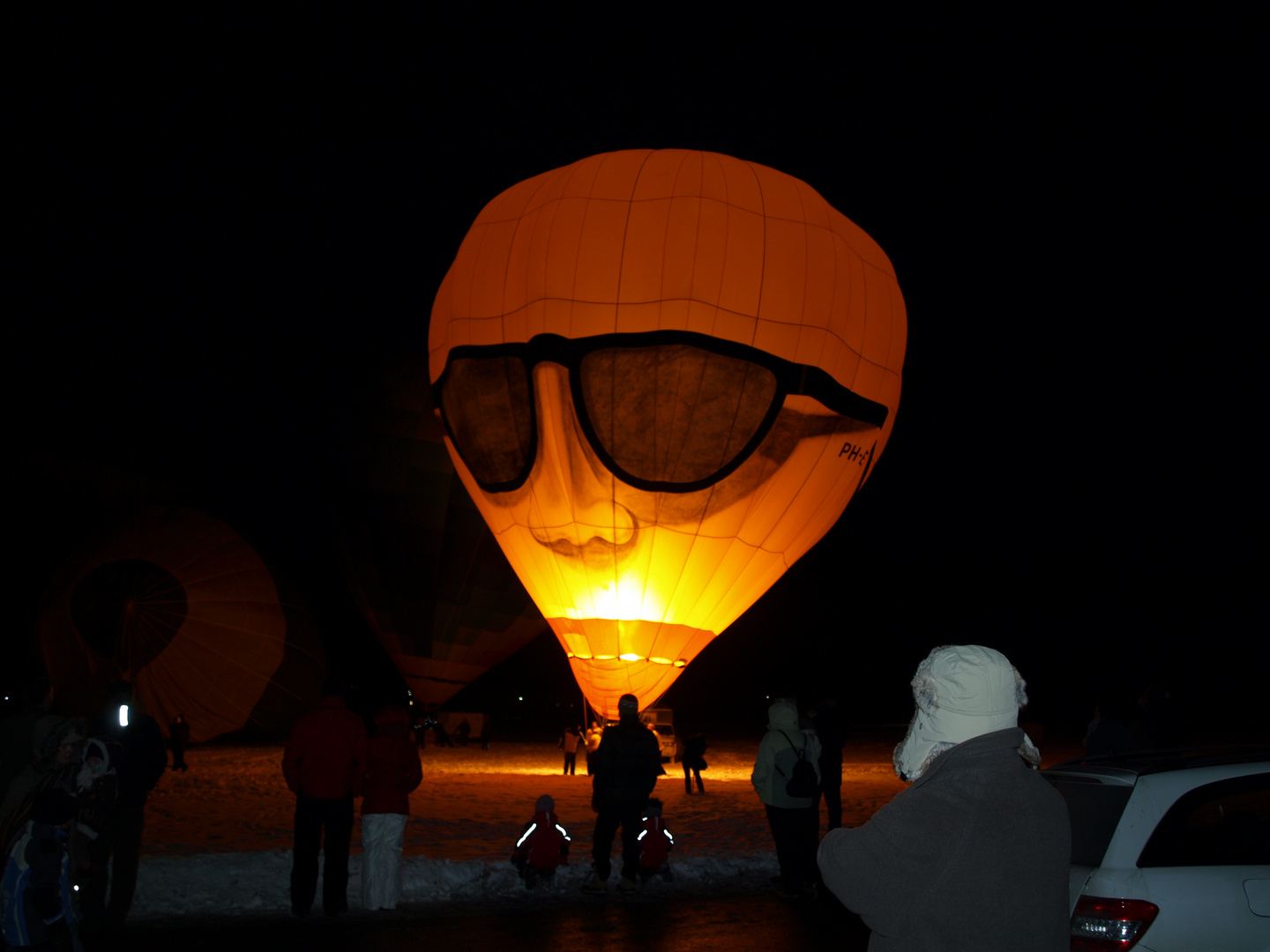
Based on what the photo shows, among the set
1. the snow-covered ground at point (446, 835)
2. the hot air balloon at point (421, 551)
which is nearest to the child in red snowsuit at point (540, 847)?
the snow-covered ground at point (446, 835)

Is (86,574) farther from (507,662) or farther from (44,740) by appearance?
(507,662)

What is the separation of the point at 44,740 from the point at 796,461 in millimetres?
9543

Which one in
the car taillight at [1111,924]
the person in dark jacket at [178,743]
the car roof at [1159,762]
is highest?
the car roof at [1159,762]

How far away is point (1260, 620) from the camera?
59.5m

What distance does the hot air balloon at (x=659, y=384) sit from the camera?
1235cm

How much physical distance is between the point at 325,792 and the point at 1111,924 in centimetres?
484

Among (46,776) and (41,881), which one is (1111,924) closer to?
(41,881)

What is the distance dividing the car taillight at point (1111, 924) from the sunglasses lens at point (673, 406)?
934 centimetres

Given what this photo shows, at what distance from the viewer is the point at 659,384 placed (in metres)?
12.3

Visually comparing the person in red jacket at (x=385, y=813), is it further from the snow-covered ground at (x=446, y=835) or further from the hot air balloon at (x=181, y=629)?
the hot air balloon at (x=181, y=629)

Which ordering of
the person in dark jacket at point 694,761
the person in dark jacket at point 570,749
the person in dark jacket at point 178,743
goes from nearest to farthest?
the person in dark jacket at point 694,761, the person in dark jacket at point 178,743, the person in dark jacket at point 570,749

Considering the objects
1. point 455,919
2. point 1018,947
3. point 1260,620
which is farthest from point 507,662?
point 1018,947

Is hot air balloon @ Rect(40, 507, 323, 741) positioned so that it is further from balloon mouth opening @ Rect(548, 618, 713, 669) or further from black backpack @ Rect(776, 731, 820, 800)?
black backpack @ Rect(776, 731, 820, 800)

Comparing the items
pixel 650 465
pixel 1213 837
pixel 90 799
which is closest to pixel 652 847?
pixel 90 799
